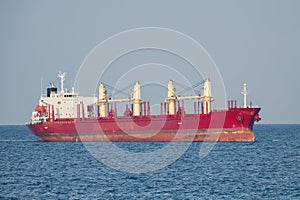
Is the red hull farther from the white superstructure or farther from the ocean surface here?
the ocean surface

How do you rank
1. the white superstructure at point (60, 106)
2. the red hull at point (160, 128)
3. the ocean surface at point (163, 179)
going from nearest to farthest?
1. the ocean surface at point (163, 179)
2. the red hull at point (160, 128)
3. the white superstructure at point (60, 106)

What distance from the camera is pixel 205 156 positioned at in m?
51.0

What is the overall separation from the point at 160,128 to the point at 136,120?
10.3 feet

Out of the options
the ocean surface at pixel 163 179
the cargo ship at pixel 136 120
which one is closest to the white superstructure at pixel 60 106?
the cargo ship at pixel 136 120

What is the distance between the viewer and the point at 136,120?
6862 cm

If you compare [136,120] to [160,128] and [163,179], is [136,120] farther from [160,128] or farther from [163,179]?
[163,179]

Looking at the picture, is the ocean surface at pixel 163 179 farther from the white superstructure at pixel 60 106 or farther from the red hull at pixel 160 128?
the white superstructure at pixel 60 106

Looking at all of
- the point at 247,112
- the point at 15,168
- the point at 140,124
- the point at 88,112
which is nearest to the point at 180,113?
the point at 140,124

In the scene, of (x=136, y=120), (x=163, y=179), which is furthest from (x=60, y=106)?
(x=163, y=179)

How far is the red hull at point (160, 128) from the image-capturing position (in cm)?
6297

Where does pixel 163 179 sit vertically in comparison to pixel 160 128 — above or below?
below

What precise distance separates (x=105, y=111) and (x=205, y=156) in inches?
1105

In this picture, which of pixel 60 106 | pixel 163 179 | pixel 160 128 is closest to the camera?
pixel 163 179

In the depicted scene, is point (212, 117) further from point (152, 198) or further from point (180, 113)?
point (152, 198)
